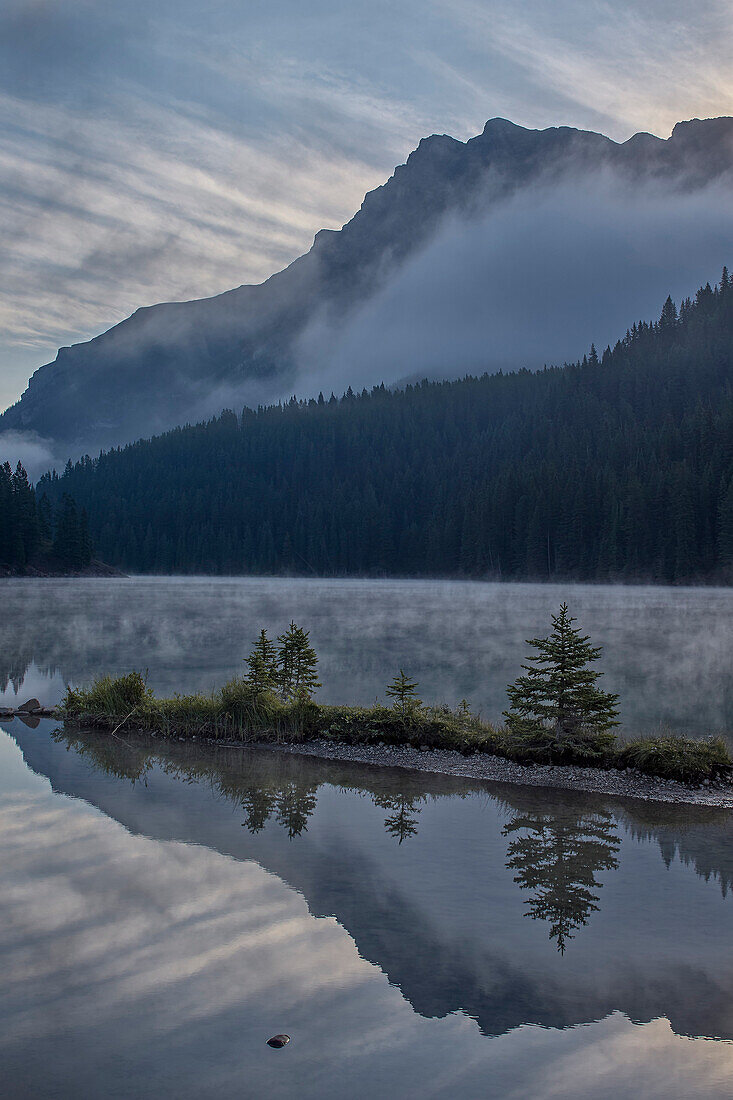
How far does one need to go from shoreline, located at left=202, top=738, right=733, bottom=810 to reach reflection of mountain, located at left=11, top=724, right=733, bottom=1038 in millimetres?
636

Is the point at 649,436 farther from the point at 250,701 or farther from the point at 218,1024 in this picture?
the point at 218,1024

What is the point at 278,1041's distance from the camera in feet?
21.2

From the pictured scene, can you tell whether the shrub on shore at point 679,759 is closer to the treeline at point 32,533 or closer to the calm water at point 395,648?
the calm water at point 395,648

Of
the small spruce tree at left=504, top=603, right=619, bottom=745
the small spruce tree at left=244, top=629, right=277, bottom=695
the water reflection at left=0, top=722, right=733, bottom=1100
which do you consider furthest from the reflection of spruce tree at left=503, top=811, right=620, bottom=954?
the small spruce tree at left=244, top=629, right=277, bottom=695

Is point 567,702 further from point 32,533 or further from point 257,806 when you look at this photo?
point 32,533

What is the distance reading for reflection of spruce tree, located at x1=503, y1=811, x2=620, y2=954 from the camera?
29.8 feet

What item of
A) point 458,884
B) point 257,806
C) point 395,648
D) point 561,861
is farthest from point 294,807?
point 395,648

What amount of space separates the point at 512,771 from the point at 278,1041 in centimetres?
954

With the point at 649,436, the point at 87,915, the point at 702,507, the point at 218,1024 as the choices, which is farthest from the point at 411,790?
the point at 649,436

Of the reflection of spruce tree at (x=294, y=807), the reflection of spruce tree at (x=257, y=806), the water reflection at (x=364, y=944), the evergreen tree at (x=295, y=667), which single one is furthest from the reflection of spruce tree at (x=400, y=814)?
the evergreen tree at (x=295, y=667)

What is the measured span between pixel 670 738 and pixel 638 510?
12101 cm

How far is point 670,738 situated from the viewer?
15.5 meters

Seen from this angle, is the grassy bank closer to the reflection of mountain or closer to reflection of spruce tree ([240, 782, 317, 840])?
the reflection of mountain

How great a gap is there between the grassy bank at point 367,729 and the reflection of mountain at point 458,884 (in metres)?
1.71
